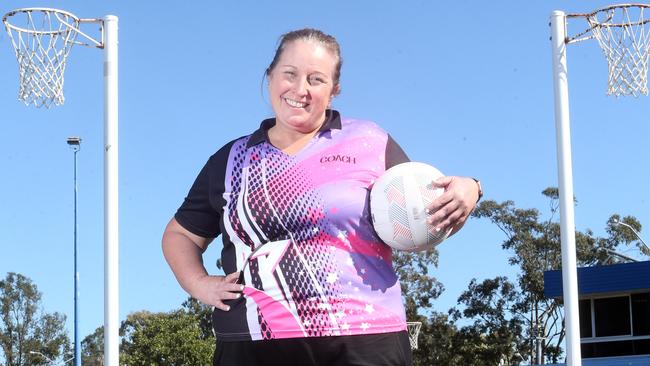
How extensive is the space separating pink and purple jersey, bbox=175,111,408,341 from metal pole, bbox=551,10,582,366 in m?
7.05

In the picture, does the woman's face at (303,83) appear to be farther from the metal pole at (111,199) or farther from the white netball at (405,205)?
the metal pole at (111,199)

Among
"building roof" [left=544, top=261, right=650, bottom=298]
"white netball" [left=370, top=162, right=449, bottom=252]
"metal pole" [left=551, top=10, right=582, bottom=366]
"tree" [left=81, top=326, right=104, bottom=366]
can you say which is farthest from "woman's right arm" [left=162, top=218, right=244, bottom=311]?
"tree" [left=81, top=326, right=104, bottom=366]

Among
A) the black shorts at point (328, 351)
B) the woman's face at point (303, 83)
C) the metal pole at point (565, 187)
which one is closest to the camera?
the black shorts at point (328, 351)

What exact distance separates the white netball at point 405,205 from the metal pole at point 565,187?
22.6 feet

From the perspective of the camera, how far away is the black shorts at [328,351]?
306cm

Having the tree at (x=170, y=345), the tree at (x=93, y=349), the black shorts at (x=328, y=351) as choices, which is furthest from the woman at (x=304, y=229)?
the tree at (x=93, y=349)

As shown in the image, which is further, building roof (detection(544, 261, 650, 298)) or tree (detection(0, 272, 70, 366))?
tree (detection(0, 272, 70, 366))

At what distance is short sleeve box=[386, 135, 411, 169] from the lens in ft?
11.1

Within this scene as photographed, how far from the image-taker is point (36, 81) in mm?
10461

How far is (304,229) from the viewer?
3.15 meters

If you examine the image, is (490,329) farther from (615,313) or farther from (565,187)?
(565,187)

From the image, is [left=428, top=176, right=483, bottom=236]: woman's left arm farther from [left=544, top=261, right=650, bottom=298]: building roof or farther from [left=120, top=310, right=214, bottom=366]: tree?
[left=120, top=310, right=214, bottom=366]: tree

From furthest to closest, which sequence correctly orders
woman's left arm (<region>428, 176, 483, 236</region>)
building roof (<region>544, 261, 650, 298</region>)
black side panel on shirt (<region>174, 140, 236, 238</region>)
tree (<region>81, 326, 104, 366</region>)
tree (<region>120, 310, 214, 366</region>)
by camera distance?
tree (<region>81, 326, 104, 366</region>) < tree (<region>120, 310, 214, 366</region>) < building roof (<region>544, 261, 650, 298</region>) < black side panel on shirt (<region>174, 140, 236, 238</region>) < woman's left arm (<region>428, 176, 483, 236</region>)

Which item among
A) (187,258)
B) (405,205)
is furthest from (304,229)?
(187,258)
